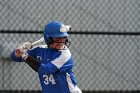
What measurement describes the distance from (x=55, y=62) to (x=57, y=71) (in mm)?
94

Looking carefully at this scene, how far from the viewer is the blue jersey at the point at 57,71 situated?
4031mm

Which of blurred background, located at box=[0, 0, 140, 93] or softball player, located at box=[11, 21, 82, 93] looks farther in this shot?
blurred background, located at box=[0, 0, 140, 93]

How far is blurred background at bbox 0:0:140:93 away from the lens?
5.89 meters

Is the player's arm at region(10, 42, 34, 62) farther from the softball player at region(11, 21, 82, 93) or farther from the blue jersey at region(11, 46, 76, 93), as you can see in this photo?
the blue jersey at region(11, 46, 76, 93)

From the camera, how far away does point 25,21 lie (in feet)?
19.3

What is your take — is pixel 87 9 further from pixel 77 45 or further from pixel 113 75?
pixel 113 75

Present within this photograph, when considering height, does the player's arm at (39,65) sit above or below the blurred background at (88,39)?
above

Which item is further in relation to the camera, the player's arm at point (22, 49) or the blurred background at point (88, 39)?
the blurred background at point (88, 39)

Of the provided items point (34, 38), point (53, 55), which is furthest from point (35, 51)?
point (34, 38)

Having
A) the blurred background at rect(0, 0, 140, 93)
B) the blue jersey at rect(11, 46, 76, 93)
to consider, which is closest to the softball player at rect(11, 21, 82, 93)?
the blue jersey at rect(11, 46, 76, 93)

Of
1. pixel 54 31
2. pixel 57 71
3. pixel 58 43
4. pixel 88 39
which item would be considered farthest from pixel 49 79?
pixel 88 39

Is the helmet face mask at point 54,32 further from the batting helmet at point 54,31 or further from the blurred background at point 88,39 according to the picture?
the blurred background at point 88,39

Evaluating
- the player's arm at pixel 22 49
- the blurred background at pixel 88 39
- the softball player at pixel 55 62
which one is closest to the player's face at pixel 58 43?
the softball player at pixel 55 62

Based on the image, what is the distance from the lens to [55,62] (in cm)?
403
